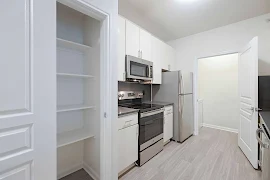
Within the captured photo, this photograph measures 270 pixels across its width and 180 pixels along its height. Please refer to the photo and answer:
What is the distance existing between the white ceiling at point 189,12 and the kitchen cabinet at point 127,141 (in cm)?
185

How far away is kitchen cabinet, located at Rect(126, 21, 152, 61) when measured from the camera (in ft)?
7.11

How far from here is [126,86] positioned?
2688 millimetres

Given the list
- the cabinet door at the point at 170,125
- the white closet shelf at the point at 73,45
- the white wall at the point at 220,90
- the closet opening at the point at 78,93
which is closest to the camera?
the white closet shelf at the point at 73,45

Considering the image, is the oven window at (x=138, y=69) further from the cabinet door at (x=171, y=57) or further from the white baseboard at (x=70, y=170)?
the white baseboard at (x=70, y=170)

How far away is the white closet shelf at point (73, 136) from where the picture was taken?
156cm

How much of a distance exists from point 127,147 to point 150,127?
563mm

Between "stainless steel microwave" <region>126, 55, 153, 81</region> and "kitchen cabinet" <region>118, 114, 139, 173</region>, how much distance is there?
0.67 metres

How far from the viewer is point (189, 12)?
2439 millimetres

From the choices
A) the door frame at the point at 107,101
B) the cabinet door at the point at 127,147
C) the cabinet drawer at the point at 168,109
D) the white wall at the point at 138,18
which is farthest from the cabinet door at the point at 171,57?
the door frame at the point at 107,101

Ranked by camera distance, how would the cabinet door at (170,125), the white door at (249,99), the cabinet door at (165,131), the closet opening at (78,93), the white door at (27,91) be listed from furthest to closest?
the cabinet door at (170,125) < the cabinet door at (165,131) < the white door at (249,99) < the closet opening at (78,93) < the white door at (27,91)

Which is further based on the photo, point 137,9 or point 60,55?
point 137,9

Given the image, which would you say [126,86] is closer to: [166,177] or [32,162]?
[166,177]

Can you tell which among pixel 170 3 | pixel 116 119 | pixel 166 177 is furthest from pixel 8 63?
pixel 170 3

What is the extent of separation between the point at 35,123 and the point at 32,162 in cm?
28
